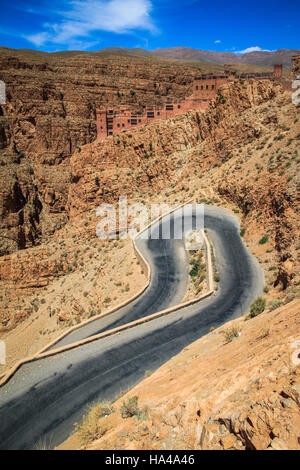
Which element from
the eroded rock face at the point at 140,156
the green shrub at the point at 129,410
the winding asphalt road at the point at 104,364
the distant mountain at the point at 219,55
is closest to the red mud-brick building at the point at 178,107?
the eroded rock face at the point at 140,156

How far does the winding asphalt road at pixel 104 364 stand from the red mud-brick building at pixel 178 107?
22.5m

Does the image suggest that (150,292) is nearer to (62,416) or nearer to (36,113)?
(62,416)

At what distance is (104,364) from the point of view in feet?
39.4

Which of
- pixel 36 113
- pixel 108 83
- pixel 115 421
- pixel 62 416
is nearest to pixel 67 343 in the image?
pixel 62 416

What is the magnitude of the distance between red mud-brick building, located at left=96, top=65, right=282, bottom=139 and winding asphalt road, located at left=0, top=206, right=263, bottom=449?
73.8 ft

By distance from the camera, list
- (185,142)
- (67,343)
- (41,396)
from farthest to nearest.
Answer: (185,142) → (67,343) → (41,396)

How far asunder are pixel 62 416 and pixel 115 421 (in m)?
2.89

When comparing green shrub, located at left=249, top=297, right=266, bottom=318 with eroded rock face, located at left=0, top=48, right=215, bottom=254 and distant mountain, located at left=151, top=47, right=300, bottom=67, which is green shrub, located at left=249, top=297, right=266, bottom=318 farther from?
distant mountain, located at left=151, top=47, right=300, bottom=67

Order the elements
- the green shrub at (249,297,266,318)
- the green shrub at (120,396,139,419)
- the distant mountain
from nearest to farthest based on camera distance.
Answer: the green shrub at (120,396,139,419) → the green shrub at (249,297,266,318) → the distant mountain

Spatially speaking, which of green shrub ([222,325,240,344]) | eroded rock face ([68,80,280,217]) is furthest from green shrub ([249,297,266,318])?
eroded rock face ([68,80,280,217])

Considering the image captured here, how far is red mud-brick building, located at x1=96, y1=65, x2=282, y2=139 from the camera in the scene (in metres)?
33.7

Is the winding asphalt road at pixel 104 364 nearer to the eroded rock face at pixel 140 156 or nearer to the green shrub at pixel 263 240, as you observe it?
the green shrub at pixel 263 240

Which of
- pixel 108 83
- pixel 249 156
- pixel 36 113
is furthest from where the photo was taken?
pixel 108 83

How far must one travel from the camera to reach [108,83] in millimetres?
50688
